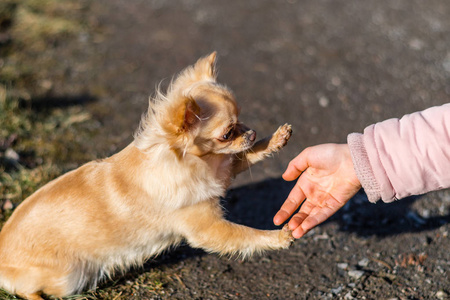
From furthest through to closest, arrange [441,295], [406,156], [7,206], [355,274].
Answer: [7,206], [355,274], [441,295], [406,156]

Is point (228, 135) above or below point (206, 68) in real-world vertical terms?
below

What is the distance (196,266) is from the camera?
381cm

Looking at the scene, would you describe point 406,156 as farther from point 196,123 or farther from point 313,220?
point 196,123

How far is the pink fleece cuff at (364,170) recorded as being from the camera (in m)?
2.93

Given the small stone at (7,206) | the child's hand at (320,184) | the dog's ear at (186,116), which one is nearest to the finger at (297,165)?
the child's hand at (320,184)

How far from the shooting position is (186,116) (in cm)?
285

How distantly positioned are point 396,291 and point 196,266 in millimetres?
1479

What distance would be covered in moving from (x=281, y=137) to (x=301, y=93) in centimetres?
275

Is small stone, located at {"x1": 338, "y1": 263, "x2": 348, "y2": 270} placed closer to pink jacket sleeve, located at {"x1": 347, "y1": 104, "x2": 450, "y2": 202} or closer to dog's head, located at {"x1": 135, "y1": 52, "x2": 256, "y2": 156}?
pink jacket sleeve, located at {"x1": 347, "y1": 104, "x2": 450, "y2": 202}

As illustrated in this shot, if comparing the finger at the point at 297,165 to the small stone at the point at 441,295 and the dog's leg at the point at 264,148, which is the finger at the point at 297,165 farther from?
the small stone at the point at 441,295

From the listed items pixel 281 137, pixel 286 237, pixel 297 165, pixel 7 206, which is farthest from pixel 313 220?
pixel 7 206

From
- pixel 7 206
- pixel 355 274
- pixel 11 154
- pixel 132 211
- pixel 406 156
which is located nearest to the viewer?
pixel 406 156

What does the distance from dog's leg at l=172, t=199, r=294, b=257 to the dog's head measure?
1.44 feet

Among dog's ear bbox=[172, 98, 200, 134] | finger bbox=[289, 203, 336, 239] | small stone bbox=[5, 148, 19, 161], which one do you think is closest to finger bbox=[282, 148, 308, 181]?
finger bbox=[289, 203, 336, 239]
